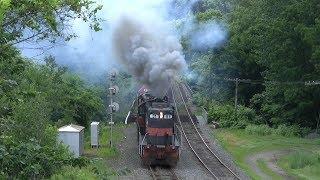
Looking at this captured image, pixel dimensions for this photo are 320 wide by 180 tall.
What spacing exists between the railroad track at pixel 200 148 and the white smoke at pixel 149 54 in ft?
14.2

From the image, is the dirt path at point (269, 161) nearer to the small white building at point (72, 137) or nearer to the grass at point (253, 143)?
the grass at point (253, 143)

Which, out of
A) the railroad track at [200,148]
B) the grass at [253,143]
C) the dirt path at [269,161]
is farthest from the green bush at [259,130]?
the dirt path at [269,161]

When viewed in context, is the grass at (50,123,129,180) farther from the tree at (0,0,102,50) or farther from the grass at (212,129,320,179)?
the grass at (212,129,320,179)

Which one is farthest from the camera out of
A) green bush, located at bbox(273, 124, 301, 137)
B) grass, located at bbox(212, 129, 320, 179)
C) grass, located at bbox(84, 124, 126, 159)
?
green bush, located at bbox(273, 124, 301, 137)

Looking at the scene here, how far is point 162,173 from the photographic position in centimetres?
2378

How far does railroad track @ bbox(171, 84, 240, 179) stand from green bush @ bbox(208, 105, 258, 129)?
→ 1797 mm

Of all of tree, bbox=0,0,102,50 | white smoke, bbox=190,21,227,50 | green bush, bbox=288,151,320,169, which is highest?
white smoke, bbox=190,21,227,50

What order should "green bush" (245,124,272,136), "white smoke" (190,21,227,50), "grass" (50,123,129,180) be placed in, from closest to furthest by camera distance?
1. "grass" (50,123,129,180)
2. "green bush" (245,124,272,136)
3. "white smoke" (190,21,227,50)

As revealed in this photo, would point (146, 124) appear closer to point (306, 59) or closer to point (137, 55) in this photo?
point (137, 55)

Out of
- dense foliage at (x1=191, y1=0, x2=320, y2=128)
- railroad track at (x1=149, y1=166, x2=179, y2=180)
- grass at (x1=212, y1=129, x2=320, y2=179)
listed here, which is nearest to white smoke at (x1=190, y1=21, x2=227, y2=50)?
dense foliage at (x1=191, y1=0, x2=320, y2=128)

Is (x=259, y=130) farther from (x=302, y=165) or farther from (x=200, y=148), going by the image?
(x=302, y=165)

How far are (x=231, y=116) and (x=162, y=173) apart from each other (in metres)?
19.0

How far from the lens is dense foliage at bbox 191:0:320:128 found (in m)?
35.6

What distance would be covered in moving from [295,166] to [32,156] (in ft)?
57.4
